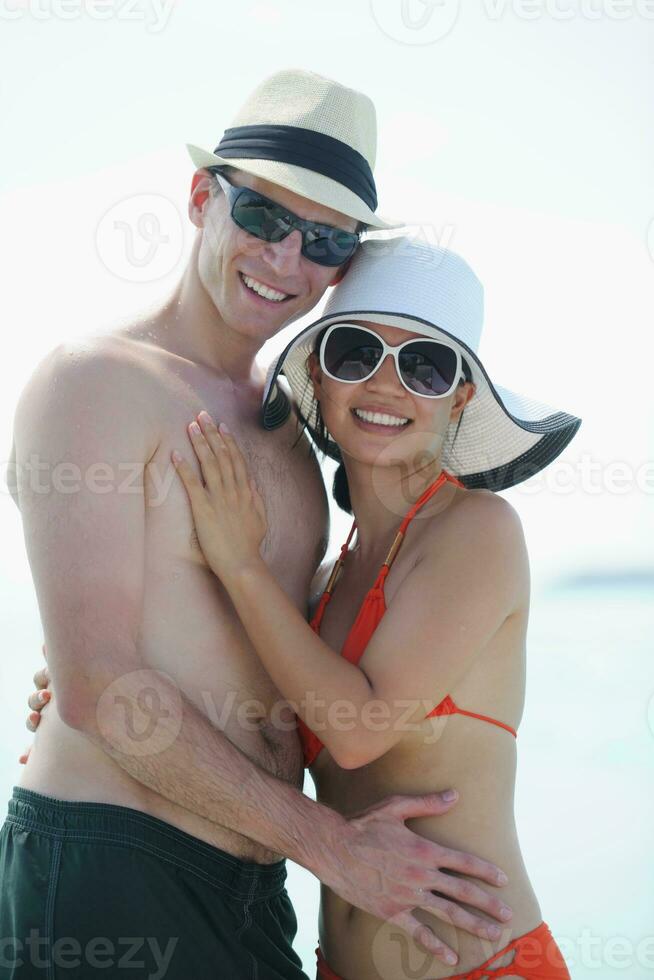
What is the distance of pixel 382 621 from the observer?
2553mm

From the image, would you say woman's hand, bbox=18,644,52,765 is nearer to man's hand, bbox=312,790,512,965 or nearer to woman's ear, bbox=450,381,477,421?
man's hand, bbox=312,790,512,965

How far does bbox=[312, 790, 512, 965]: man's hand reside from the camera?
8.05ft

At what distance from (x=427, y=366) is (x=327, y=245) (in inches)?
17.8

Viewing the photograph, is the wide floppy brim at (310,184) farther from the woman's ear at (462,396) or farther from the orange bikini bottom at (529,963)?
the orange bikini bottom at (529,963)

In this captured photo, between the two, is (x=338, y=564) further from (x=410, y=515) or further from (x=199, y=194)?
(x=199, y=194)

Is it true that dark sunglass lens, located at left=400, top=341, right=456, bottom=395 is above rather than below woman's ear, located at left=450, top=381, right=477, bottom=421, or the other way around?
below

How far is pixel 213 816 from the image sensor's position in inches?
97.9

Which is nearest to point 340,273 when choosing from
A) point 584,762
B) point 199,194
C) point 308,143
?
point 308,143

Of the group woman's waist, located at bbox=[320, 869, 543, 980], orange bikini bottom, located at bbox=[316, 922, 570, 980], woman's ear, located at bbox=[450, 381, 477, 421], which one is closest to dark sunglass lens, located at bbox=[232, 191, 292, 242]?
woman's ear, located at bbox=[450, 381, 477, 421]

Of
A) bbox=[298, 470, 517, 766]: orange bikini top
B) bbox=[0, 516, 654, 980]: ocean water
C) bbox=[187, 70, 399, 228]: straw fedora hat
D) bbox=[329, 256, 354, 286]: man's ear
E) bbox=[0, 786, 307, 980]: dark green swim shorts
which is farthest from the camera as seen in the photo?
bbox=[0, 516, 654, 980]: ocean water

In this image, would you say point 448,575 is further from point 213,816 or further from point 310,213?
point 310,213

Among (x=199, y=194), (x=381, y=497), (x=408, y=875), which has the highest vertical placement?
(x=199, y=194)

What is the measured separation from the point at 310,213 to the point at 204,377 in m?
0.52

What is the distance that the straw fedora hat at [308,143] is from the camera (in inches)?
110
